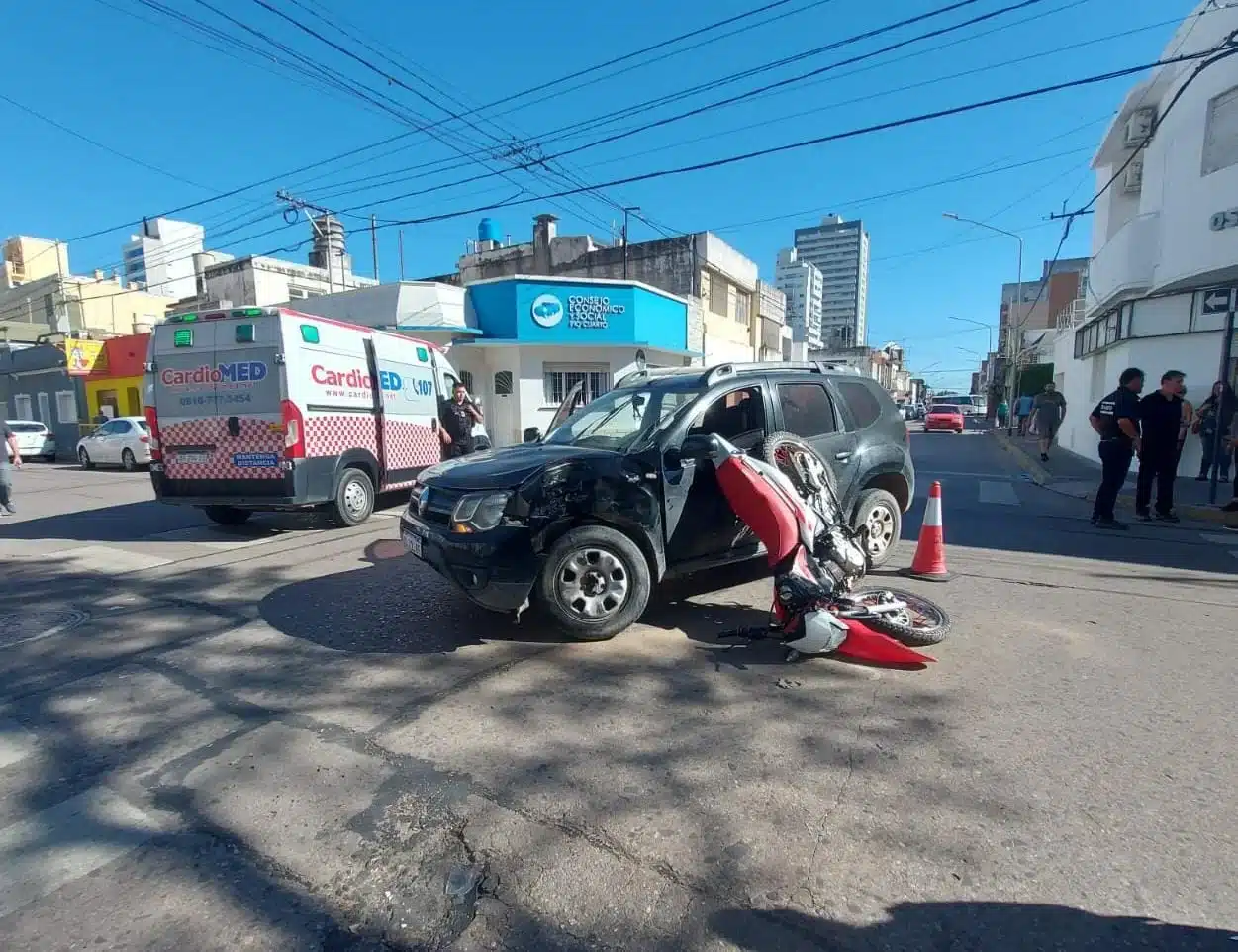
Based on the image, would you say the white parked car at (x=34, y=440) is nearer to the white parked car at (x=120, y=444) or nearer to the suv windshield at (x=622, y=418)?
the white parked car at (x=120, y=444)

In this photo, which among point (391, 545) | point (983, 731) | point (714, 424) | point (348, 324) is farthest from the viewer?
point (348, 324)

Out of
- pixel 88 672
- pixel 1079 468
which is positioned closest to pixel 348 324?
pixel 88 672

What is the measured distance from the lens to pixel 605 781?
2771mm

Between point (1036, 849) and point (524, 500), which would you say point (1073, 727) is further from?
point (524, 500)

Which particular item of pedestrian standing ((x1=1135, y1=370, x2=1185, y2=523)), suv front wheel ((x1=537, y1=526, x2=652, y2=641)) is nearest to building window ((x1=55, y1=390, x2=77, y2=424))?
suv front wheel ((x1=537, y1=526, x2=652, y2=641))

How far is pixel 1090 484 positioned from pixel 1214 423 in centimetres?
202

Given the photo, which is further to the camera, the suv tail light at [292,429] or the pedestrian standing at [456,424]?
the pedestrian standing at [456,424]

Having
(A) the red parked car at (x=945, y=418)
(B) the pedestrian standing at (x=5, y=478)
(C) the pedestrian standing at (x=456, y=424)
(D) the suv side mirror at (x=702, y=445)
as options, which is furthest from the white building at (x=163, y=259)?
(D) the suv side mirror at (x=702, y=445)

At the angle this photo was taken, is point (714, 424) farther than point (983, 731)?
Yes

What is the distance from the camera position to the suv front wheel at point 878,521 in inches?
227

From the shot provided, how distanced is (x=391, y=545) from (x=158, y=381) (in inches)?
137

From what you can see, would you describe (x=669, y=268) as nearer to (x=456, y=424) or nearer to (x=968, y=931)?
(x=456, y=424)

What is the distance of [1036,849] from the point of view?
2.33 m

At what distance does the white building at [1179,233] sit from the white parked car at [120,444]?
75.1 ft
